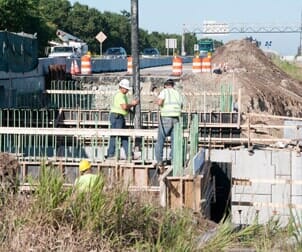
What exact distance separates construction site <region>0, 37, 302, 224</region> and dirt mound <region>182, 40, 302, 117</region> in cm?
45

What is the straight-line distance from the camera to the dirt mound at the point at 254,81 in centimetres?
2958

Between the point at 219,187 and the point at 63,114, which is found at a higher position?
the point at 63,114

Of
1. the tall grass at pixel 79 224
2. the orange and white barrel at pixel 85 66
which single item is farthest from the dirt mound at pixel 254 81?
the tall grass at pixel 79 224

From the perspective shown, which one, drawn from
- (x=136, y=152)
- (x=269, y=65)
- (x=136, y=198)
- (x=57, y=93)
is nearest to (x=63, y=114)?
(x=57, y=93)

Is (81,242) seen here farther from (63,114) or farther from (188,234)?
(63,114)

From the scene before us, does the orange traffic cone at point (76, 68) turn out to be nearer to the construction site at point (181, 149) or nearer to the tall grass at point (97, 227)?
the construction site at point (181, 149)

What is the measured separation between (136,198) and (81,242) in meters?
1.01

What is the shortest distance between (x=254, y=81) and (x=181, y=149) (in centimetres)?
2232

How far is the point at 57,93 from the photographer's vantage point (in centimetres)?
2386

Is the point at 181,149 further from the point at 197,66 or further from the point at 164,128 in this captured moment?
the point at 197,66

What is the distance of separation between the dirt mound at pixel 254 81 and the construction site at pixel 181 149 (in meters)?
0.45

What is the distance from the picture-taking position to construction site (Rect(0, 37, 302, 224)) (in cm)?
1229

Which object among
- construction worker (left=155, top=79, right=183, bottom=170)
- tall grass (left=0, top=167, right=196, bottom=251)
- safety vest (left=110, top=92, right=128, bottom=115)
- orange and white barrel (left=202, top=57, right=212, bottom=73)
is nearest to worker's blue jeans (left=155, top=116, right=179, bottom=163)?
construction worker (left=155, top=79, right=183, bottom=170)

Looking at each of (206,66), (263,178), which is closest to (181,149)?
(263,178)
